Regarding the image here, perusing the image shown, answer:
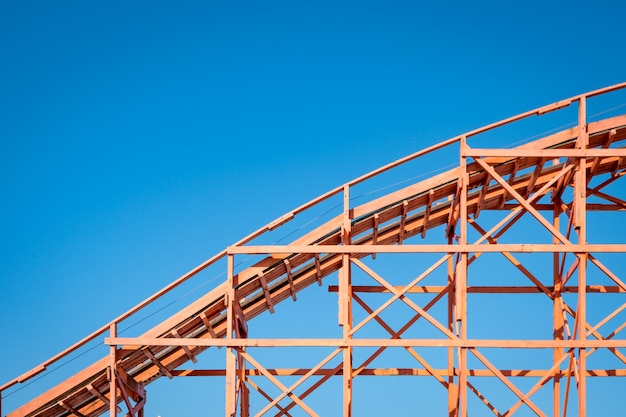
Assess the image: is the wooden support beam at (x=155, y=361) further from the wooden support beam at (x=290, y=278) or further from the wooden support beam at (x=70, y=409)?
the wooden support beam at (x=290, y=278)

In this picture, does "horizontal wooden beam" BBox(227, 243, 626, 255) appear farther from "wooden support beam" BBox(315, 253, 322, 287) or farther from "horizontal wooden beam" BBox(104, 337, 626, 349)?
"horizontal wooden beam" BBox(104, 337, 626, 349)

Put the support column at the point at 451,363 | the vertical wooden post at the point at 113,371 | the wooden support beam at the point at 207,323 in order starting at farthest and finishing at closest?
the support column at the point at 451,363 → the wooden support beam at the point at 207,323 → the vertical wooden post at the point at 113,371

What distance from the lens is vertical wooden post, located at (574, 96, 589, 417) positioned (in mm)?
24547

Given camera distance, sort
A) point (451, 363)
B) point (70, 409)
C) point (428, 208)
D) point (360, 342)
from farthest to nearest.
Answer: point (451, 363)
point (428, 208)
point (70, 409)
point (360, 342)

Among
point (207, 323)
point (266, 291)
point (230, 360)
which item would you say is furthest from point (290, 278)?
point (230, 360)

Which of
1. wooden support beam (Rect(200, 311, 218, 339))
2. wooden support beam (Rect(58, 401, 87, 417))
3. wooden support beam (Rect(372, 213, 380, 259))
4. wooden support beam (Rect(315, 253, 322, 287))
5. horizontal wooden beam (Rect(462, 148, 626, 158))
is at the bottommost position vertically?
wooden support beam (Rect(58, 401, 87, 417))

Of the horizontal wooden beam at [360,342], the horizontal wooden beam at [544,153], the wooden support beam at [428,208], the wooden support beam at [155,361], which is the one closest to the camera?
the horizontal wooden beam at [360,342]

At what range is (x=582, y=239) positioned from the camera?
2533 centimetres

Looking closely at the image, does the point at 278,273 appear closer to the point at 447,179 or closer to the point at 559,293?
the point at 447,179

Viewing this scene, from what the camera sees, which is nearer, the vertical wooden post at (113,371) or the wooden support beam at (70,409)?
the vertical wooden post at (113,371)

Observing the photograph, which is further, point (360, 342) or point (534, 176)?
point (534, 176)

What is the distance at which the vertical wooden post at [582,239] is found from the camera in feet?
80.5

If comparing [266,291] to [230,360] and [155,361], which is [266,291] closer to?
[230,360]

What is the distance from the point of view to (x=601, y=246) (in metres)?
25.0
